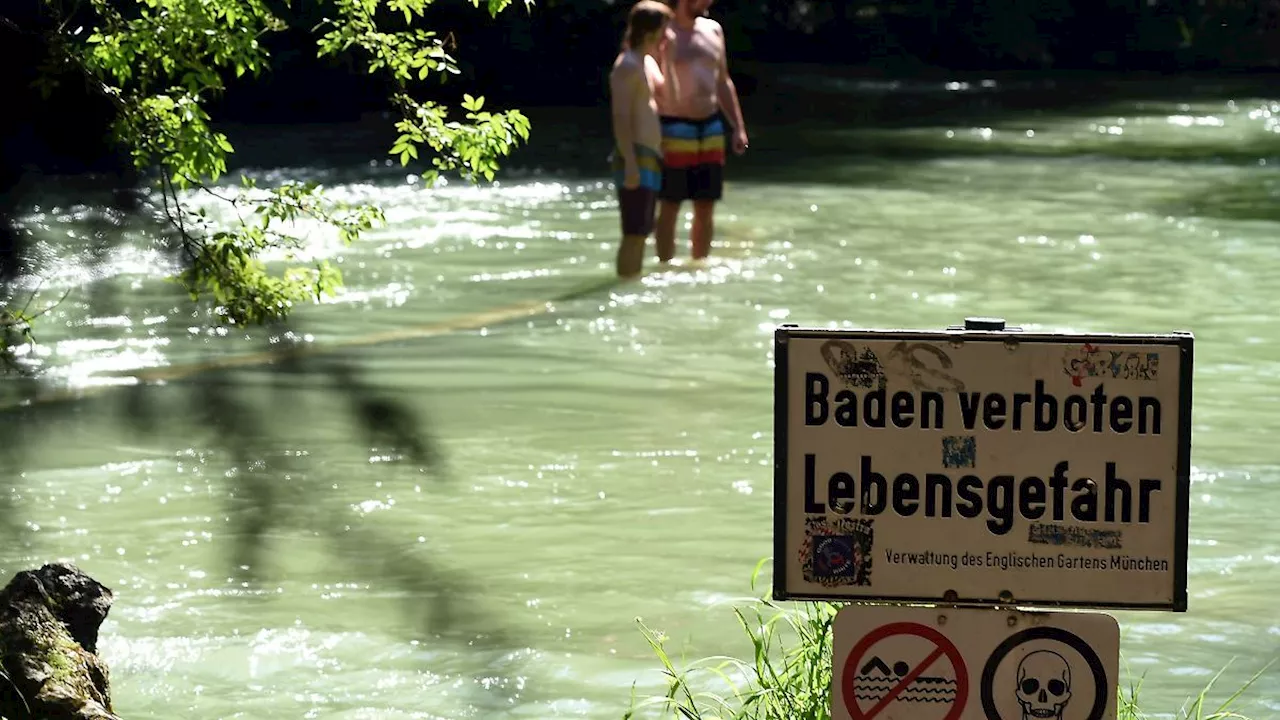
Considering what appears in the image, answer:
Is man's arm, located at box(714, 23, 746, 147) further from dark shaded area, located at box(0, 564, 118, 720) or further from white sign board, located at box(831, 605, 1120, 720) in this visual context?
white sign board, located at box(831, 605, 1120, 720)

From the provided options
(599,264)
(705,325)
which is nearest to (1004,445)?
(705,325)

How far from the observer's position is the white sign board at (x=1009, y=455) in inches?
125

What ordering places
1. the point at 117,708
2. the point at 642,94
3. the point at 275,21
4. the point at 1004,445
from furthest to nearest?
the point at 642,94 → the point at 275,21 → the point at 117,708 → the point at 1004,445

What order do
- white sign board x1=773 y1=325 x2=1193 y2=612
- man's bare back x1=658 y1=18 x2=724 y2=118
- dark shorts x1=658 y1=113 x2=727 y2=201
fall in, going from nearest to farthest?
white sign board x1=773 y1=325 x2=1193 y2=612 < man's bare back x1=658 y1=18 x2=724 y2=118 < dark shorts x1=658 y1=113 x2=727 y2=201

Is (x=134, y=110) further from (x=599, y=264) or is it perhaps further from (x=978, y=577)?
(x=599, y=264)

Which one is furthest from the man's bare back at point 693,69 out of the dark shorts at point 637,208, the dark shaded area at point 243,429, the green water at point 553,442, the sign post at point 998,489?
the sign post at point 998,489

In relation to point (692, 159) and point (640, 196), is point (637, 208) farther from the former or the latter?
point (692, 159)

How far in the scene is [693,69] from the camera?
12797mm

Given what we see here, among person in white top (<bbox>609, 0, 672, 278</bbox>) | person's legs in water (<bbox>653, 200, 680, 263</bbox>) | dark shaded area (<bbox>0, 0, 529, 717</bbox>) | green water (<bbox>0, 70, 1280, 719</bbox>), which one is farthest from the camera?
person's legs in water (<bbox>653, 200, 680, 263</bbox>)

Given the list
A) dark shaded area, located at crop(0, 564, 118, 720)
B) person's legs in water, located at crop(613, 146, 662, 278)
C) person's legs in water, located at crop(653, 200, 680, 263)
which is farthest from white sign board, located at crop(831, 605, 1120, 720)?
person's legs in water, located at crop(653, 200, 680, 263)

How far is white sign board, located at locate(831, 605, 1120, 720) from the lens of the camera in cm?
320

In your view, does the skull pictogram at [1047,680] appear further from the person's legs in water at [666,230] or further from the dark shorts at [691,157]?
the person's legs in water at [666,230]

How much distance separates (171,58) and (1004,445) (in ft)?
13.5

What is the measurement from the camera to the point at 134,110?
6535 mm
